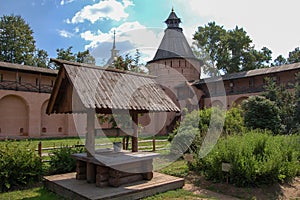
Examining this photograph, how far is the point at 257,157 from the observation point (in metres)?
6.36

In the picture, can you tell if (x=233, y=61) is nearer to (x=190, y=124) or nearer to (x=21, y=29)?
(x=190, y=124)

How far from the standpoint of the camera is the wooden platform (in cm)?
491

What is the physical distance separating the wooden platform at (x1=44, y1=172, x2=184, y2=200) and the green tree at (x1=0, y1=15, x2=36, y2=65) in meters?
28.0

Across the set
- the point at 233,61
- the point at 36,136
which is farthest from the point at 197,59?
the point at 36,136

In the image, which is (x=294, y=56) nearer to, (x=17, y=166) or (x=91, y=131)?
(x=91, y=131)

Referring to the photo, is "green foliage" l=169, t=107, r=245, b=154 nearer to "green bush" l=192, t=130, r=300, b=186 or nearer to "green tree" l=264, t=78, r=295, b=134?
"green bush" l=192, t=130, r=300, b=186

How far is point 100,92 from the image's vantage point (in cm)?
533

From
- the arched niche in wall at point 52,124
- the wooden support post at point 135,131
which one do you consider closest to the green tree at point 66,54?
the arched niche in wall at point 52,124

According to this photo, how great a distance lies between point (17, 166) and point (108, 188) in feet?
8.58

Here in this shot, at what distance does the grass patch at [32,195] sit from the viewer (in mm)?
5405

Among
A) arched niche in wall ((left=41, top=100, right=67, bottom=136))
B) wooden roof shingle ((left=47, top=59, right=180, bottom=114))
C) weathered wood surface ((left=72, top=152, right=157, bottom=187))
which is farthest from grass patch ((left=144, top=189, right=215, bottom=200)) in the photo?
arched niche in wall ((left=41, top=100, right=67, bottom=136))

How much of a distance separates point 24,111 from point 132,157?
62.7 ft

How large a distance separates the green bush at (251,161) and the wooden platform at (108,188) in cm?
118

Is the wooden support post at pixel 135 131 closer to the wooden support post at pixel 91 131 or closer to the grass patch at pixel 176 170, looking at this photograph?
the wooden support post at pixel 91 131
